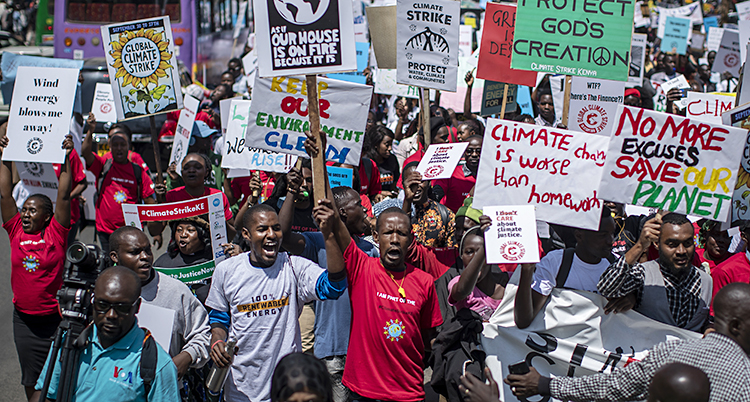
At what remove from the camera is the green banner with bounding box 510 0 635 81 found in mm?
5840

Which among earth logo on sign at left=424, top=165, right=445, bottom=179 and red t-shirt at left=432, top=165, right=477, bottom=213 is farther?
red t-shirt at left=432, top=165, right=477, bottom=213

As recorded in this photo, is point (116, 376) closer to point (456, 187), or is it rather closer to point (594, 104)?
point (456, 187)

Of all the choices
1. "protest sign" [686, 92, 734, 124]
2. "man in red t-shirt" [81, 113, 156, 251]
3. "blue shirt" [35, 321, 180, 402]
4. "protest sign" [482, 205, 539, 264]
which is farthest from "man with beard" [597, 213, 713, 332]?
"man in red t-shirt" [81, 113, 156, 251]

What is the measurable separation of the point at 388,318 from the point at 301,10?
6.95ft

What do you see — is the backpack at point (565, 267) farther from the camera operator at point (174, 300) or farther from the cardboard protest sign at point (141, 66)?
the cardboard protest sign at point (141, 66)

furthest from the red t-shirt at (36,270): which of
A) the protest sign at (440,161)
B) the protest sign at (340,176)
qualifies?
the protest sign at (440,161)

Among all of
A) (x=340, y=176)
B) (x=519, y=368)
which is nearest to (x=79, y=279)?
(x=519, y=368)

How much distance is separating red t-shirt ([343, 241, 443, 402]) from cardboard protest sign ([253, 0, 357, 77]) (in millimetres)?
1311

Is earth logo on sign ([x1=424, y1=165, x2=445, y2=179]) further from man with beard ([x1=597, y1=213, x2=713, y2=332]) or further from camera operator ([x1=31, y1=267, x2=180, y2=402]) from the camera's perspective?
camera operator ([x1=31, y1=267, x2=180, y2=402])

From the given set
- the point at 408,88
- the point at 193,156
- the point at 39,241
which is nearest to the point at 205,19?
the point at 408,88

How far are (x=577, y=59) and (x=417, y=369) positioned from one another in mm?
3493

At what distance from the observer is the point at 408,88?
34.9ft

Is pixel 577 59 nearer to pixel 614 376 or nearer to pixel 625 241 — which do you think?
pixel 625 241

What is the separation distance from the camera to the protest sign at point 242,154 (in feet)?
21.2
